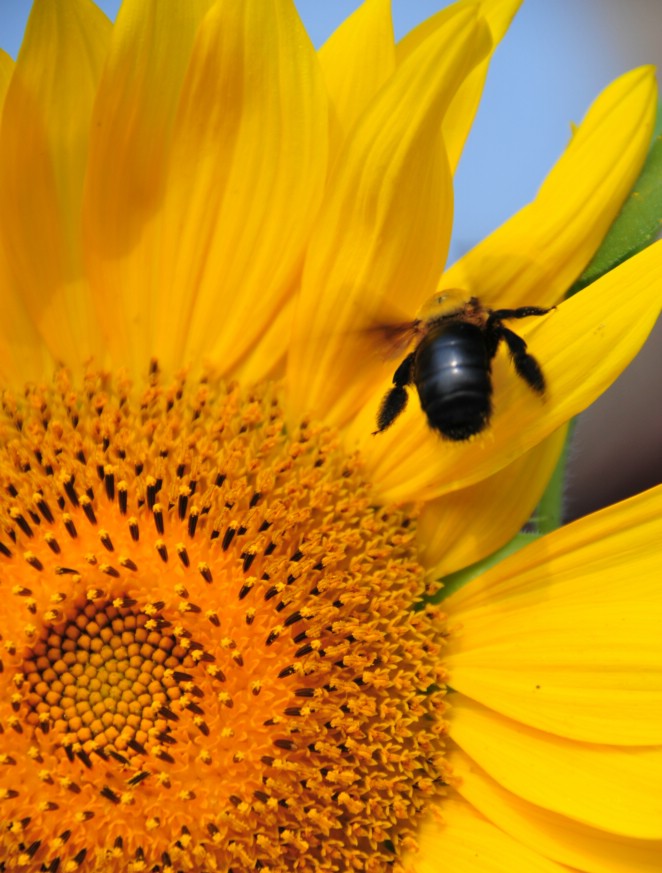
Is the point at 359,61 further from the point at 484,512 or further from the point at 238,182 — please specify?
the point at 484,512

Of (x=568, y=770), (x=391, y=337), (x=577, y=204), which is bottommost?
(x=568, y=770)

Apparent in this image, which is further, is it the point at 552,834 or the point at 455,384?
the point at 552,834

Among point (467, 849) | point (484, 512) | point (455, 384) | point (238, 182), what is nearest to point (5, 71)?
point (238, 182)

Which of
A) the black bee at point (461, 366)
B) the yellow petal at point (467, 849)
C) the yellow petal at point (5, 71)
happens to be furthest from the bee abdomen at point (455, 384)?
the yellow petal at point (5, 71)

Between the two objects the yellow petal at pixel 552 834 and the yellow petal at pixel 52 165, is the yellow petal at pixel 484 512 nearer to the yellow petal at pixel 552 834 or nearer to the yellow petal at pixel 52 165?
the yellow petal at pixel 552 834

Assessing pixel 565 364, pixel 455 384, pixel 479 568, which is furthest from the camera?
pixel 479 568

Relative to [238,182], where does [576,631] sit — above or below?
below

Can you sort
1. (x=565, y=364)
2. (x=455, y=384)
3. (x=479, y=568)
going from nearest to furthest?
(x=455, y=384) → (x=565, y=364) → (x=479, y=568)

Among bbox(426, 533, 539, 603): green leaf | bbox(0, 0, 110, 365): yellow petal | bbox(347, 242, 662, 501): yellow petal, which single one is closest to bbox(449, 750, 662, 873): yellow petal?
bbox(426, 533, 539, 603): green leaf

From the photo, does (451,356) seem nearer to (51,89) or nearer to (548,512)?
(548,512)
